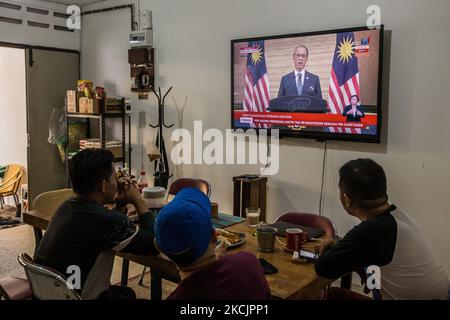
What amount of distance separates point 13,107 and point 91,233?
4.69m

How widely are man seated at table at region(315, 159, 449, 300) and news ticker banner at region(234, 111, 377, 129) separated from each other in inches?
60.4

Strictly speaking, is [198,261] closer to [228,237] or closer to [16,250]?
[228,237]

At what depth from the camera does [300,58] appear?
345cm

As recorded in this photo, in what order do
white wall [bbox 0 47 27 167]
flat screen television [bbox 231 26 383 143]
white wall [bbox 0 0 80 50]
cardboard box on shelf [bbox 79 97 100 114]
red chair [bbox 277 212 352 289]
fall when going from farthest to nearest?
white wall [bbox 0 47 27 167], white wall [bbox 0 0 80 50], cardboard box on shelf [bbox 79 97 100 114], flat screen television [bbox 231 26 383 143], red chair [bbox 277 212 352 289]

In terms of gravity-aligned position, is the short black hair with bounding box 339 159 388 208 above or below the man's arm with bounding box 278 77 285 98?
below

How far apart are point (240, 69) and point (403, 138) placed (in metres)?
1.52

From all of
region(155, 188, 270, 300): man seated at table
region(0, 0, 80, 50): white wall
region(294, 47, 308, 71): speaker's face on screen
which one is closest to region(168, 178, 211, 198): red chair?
region(294, 47, 308, 71): speaker's face on screen

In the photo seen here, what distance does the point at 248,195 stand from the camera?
369 centimetres

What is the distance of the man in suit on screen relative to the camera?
3.40 metres

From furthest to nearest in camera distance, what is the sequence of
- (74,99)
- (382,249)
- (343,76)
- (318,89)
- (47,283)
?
(74,99) < (318,89) < (343,76) < (47,283) < (382,249)

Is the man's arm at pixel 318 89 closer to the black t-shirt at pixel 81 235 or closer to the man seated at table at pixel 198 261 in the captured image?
the black t-shirt at pixel 81 235

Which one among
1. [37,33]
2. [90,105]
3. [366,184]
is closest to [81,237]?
[366,184]

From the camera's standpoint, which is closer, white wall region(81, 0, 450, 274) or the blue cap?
the blue cap

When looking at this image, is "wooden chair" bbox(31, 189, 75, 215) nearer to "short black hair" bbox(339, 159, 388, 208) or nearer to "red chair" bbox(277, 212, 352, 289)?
"red chair" bbox(277, 212, 352, 289)
